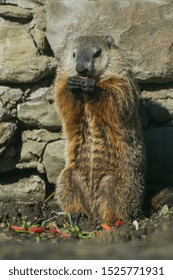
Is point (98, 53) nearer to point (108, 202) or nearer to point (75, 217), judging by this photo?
point (108, 202)

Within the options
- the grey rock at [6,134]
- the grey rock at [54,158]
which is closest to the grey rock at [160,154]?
the grey rock at [54,158]

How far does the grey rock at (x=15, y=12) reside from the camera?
262 inches

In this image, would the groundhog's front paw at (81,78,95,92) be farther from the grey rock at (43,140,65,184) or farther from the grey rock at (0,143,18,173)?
the grey rock at (0,143,18,173)

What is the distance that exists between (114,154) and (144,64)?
1.07 metres

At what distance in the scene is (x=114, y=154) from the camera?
6223mm

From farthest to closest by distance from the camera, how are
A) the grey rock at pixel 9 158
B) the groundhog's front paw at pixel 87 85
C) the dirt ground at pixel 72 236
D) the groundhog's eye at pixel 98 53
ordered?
the grey rock at pixel 9 158 → the groundhog's eye at pixel 98 53 → the groundhog's front paw at pixel 87 85 → the dirt ground at pixel 72 236

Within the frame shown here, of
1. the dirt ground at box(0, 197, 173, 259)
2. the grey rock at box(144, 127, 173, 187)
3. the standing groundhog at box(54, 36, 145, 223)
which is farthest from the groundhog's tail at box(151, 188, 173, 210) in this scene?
the grey rock at box(144, 127, 173, 187)

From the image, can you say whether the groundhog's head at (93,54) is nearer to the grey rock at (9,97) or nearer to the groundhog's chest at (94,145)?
the groundhog's chest at (94,145)

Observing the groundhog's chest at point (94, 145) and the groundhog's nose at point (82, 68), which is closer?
the groundhog's nose at point (82, 68)

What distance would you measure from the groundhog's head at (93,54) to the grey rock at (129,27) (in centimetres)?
23

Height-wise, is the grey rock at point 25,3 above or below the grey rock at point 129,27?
above

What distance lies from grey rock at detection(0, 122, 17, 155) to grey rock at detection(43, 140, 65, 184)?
1.37ft

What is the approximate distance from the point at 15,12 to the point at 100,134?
1.63 meters

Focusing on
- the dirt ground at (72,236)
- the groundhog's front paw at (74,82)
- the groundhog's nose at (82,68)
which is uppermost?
the groundhog's nose at (82,68)
